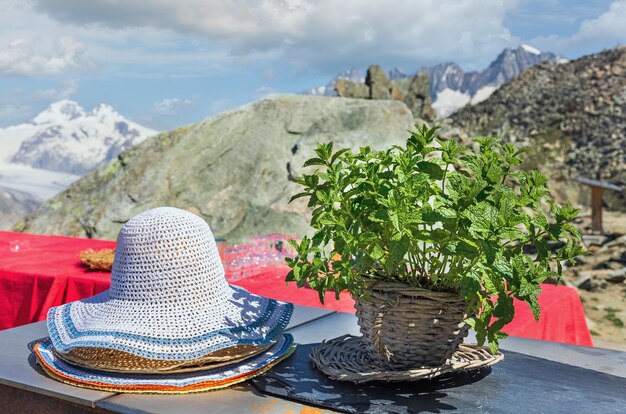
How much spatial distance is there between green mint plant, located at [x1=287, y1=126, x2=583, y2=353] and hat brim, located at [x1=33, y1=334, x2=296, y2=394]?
30 centimetres

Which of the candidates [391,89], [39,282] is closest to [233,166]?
[39,282]

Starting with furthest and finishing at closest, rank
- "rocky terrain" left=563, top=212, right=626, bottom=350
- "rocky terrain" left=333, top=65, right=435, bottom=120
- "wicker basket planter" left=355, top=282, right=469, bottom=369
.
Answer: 1. "rocky terrain" left=333, top=65, right=435, bottom=120
2. "rocky terrain" left=563, top=212, right=626, bottom=350
3. "wicker basket planter" left=355, top=282, right=469, bottom=369

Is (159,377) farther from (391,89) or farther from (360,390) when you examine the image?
(391,89)

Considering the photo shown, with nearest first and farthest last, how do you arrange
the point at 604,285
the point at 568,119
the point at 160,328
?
1. the point at 160,328
2. the point at 604,285
3. the point at 568,119

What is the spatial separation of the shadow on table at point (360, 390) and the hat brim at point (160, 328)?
117 mm

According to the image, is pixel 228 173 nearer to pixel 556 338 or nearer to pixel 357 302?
pixel 556 338

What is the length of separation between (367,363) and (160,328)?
0.52 meters

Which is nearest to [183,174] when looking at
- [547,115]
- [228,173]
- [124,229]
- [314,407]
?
[228,173]

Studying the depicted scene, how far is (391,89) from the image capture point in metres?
12.4

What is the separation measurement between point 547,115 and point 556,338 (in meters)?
21.7

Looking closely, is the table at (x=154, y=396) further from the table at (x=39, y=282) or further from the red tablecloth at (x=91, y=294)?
the table at (x=39, y=282)

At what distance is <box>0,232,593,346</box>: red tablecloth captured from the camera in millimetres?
2871

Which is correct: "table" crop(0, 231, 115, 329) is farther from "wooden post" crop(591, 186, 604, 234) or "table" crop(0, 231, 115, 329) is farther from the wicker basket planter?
"wooden post" crop(591, 186, 604, 234)

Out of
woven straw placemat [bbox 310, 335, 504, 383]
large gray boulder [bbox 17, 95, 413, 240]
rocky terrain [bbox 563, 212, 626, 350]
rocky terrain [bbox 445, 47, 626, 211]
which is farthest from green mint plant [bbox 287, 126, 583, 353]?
rocky terrain [bbox 445, 47, 626, 211]
